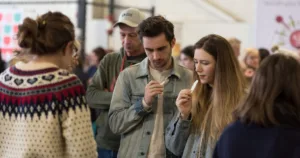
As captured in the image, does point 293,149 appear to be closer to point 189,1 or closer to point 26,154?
point 26,154

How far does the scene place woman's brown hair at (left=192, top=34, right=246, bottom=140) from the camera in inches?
84.8

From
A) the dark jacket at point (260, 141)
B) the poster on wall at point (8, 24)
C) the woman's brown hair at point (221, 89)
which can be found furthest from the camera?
the poster on wall at point (8, 24)

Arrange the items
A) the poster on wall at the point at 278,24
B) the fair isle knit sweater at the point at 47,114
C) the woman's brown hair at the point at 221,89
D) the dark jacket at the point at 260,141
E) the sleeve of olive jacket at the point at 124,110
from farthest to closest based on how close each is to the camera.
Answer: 1. the poster on wall at the point at 278,24
2. the sleeve of olive jacket at the point at 124,110
3. the woman's brown hair at the point at 221,89
4. the fair isle knit sweater at the point at 47,114
5. the dark jacket at the point at 260,141

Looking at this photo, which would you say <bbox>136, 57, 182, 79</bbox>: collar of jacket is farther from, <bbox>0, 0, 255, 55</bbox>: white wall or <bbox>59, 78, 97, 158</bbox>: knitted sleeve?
<bbox>0, 0, 255, 55</bbox>: white wall

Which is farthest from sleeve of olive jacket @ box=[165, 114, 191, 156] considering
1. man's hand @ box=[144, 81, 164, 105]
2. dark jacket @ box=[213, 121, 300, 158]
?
dark jacket @ box=[213, 121, 300, 158]

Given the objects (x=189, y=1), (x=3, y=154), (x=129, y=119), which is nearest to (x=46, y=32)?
(x=3, y=154)

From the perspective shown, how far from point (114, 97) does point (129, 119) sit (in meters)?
0.17

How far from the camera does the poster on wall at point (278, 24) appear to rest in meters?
5.10

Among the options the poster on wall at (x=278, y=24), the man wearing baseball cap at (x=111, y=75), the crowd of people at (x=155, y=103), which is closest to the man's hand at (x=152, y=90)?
the crowd of people at (x=155, y=103)

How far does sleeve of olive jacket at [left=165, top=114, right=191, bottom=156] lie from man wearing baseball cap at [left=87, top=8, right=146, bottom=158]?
0.52 metres

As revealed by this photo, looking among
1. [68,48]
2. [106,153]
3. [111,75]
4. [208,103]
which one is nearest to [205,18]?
[111,75]

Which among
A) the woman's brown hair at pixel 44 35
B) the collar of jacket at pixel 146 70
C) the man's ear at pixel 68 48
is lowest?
the collar of jacket at pixel 146 70

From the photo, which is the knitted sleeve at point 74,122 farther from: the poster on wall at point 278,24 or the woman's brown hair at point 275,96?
the poster on wall at point 278,24

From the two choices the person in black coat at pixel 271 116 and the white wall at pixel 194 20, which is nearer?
the person in black coat at pixel 271 116
